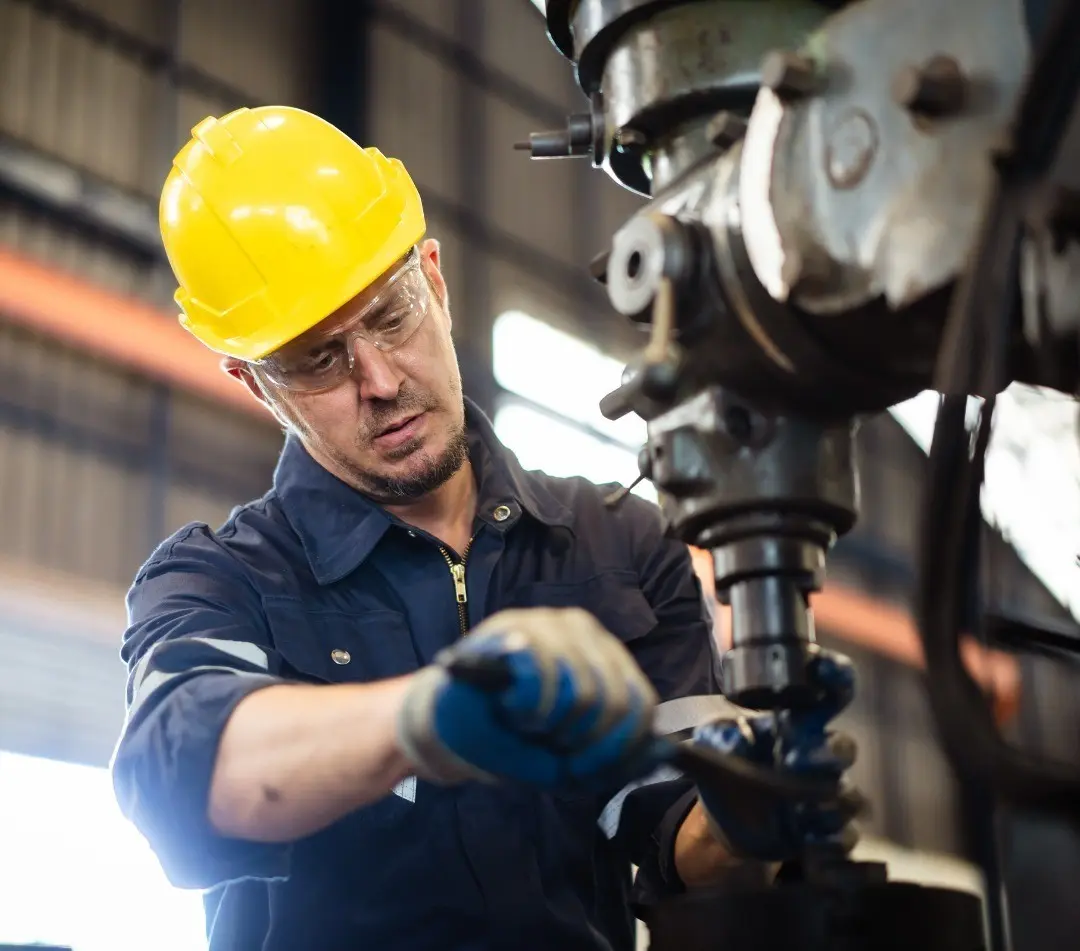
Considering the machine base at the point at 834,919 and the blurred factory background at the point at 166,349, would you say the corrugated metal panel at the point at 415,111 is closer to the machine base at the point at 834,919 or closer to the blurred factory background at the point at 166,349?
the blurred factory background at the point at 166,349

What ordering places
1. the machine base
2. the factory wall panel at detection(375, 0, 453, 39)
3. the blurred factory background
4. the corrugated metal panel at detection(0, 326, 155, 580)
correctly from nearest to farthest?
the machine base
the blurred factory background
the corrugated metal panel at detection(0, 326, 155, 580)
the factory wall panel at detection(375, 0, 453, 39)

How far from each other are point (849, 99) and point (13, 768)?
11.5ft

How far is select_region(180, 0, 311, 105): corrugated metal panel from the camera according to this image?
4938 millimetres

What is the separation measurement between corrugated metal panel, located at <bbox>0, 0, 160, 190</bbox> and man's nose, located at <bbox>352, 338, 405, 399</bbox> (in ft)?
10.9

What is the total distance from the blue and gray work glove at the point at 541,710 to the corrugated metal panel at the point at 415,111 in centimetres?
473

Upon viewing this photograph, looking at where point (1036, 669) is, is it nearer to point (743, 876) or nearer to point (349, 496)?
point (743, 876)

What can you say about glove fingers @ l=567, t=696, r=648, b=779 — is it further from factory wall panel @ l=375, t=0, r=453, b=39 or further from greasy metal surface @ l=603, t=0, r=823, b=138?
factory wall panel @ l=375, t=0, r=453, b=39

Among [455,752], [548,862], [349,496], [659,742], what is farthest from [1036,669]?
[349,496]

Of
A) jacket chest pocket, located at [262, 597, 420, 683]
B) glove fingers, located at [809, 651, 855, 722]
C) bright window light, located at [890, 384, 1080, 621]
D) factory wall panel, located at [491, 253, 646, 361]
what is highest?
factory wall panel, located at [491, 253, 646, 361]

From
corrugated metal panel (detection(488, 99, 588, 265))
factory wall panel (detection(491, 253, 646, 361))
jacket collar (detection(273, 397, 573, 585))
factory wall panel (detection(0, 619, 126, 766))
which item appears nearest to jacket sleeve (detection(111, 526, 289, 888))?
jacket collar (detection(273, 397, 573, 585))

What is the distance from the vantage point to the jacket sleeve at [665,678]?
130cm

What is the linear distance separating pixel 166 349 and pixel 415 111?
2.11 metres

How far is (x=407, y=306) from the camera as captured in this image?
1511 mm

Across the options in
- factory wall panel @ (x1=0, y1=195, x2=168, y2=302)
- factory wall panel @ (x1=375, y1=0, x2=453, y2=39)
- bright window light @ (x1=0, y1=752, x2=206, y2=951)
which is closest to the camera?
bright window light @ (x1=0, y1=752, x2=206, y2=951)
